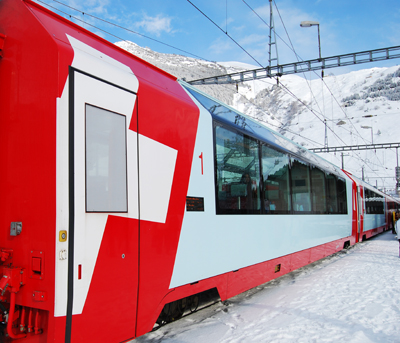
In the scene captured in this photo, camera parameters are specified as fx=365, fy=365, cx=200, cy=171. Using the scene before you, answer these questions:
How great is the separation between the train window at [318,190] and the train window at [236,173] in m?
3.59

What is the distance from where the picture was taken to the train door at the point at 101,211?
2.95m

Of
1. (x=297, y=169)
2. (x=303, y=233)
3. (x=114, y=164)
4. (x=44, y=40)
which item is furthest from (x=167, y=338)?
(x=297, y=169)

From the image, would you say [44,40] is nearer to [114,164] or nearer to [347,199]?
[114,164]

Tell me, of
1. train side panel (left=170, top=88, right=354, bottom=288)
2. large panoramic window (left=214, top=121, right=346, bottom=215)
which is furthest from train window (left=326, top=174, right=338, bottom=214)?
train side panel (left=170, top=88, right=354, bottom=288)

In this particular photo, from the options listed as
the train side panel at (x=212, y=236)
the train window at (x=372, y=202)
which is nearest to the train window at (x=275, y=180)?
the train side panel at (x=212, y=236)

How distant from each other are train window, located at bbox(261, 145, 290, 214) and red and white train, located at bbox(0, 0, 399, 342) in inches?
71.6

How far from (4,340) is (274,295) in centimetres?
502

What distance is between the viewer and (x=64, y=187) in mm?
2902

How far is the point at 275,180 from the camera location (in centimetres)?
704

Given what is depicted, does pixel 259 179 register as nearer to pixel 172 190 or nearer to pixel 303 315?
pixel 303 315

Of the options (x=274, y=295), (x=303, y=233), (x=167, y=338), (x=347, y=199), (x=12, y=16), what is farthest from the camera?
(x=347, y=199)

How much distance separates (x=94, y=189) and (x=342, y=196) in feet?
36.6

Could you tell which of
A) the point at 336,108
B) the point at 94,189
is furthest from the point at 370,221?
the point at 336,108

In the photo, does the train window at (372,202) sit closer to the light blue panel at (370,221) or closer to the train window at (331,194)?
the light blue panel at (370,221)
